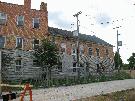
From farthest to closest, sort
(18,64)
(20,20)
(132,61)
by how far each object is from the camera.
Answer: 1. (132,61)
2. (20,20)
3. (18,64)

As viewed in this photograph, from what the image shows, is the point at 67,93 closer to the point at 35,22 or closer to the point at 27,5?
the point at 35,22

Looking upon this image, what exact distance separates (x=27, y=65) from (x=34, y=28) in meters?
5.70

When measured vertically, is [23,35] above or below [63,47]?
above

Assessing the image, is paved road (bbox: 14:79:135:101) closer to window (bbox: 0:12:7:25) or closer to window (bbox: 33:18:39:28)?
window (bbox: 0:12:7:25)

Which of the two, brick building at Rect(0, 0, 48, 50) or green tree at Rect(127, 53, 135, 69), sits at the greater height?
brick building at Rect(0, 0, 48, 50)

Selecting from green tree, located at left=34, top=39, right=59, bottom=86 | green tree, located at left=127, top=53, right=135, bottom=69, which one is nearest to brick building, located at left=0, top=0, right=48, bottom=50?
green tree, located at left=34, top=39, right=59, bottom=86

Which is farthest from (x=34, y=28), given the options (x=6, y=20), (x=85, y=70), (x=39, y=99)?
(x=39, y=99)

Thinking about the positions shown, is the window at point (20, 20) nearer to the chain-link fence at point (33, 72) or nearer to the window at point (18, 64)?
the chain-link fence at point (33, 72)

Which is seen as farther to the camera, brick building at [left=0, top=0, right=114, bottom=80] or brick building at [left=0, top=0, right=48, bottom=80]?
brick building at [left=0, top=0, right=114, bottom=80]

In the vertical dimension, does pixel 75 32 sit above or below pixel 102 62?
above

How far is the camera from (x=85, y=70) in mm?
60469

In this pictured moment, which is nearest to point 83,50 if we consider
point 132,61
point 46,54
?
point 46,54

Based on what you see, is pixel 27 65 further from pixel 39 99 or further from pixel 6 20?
pixel 39 99

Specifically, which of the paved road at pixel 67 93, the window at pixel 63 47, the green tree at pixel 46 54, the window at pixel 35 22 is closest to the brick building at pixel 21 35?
the window at pixel 35 22
